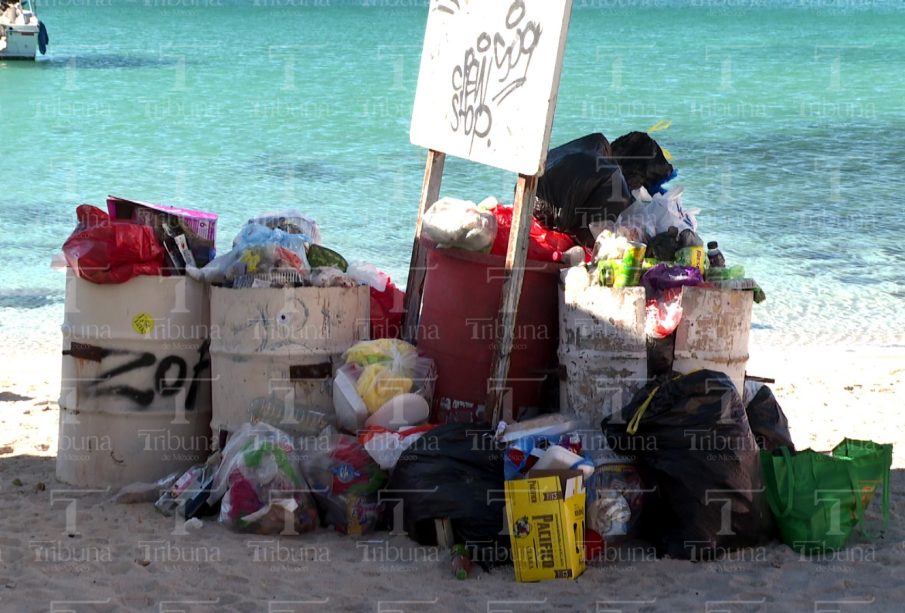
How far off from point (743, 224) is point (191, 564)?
11.3 m

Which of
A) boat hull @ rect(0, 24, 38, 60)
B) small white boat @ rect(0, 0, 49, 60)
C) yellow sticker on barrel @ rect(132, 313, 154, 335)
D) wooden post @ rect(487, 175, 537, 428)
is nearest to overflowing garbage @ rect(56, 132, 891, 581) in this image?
yellow sticker on barrel @ rect(132, 313, 154, 335)

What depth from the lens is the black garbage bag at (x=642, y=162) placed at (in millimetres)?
6017

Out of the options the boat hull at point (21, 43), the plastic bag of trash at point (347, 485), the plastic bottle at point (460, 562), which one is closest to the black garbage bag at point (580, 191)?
the plastic bag of trash at point (347, 485)

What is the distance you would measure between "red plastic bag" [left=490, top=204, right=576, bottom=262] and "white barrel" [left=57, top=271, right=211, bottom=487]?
1302 mm

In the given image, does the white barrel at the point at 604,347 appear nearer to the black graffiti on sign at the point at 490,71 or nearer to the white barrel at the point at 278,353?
the black graffiti on sign at the point at 490,71

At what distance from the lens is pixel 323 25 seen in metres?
53.5

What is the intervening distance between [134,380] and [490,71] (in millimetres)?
2019

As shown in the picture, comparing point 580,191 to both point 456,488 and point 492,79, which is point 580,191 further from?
point 456,488

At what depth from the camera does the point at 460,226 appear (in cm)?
539

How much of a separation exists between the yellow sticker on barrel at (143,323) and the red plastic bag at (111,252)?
17cm

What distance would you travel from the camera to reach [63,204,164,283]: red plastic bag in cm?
533

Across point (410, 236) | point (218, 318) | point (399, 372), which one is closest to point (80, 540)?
point (218, 318)

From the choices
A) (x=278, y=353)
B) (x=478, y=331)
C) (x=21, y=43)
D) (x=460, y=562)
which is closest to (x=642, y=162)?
(x=478, y=331)

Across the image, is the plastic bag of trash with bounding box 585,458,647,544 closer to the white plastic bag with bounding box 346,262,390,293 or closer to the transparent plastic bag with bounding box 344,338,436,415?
the transparent plastic bag with bounding box 344,338,436,415
